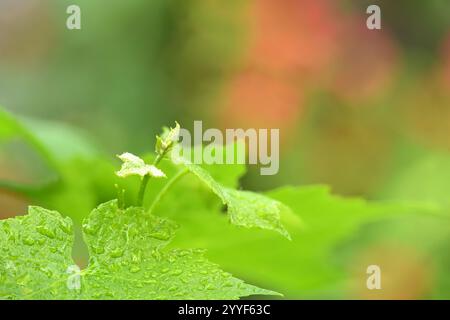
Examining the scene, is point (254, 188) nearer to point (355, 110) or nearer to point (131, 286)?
point (355, 110)

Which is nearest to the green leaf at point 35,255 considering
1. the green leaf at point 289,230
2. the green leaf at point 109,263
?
the green leaf at point 109,263

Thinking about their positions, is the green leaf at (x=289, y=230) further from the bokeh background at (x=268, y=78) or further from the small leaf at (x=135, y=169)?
the bokeh background at (x=268, y=78)

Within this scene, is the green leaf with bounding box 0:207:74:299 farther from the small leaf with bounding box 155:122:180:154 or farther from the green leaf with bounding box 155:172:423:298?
the green leaf with bounding box 155:172:423:298

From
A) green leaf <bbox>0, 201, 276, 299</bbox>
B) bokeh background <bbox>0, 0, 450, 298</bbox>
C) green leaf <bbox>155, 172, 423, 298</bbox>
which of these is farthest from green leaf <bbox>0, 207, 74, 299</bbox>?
bokeh background <bbox>0, 0, 450, 298</bbox>

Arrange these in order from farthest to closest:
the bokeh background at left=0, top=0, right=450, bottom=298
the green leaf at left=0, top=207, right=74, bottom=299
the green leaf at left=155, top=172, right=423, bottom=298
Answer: the bokeh background at left=0, top=0, right=450, bottom=298 → the green leaf at left=155, top=172, right=423, bottom=298 → the green leaf at left=0, top=207, right=74, bottom=299

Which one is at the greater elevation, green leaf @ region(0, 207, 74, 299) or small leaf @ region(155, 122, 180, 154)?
small leaf @ region(155, 122, 180, 154)
